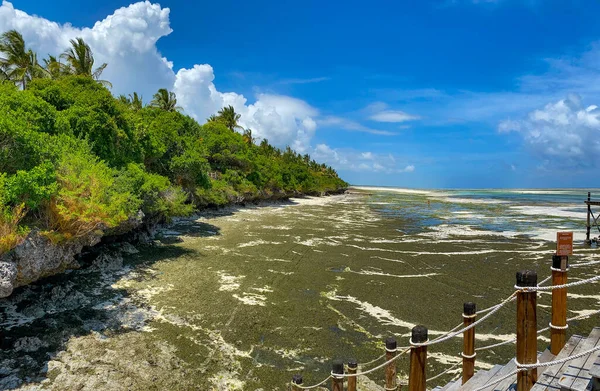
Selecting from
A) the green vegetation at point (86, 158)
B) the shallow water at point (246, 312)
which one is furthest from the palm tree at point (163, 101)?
the shallow water at point (246, 312)

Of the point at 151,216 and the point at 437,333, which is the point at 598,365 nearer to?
the point at 437,333

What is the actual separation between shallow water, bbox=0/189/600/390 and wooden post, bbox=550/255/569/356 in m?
3.87

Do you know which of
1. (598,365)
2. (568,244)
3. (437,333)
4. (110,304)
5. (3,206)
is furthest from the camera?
(110,304)

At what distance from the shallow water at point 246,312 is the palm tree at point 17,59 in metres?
21.8

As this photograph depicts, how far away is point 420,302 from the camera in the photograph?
41.9ft

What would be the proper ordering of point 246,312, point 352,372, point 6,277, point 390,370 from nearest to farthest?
point 390,370 → point 352,372 → point 6,277 → point 246,312

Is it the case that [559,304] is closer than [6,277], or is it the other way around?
[559,304]

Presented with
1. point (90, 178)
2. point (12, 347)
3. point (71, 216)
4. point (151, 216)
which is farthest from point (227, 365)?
point (151, 216)

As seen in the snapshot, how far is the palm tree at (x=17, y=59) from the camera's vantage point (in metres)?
29.3

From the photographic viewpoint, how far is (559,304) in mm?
4516

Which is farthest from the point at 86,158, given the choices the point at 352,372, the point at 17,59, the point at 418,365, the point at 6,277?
the point at 17,59

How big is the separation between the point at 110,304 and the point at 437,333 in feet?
33.3

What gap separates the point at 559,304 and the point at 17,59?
130 feet

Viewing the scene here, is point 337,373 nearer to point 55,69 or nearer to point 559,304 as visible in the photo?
point 559,304
